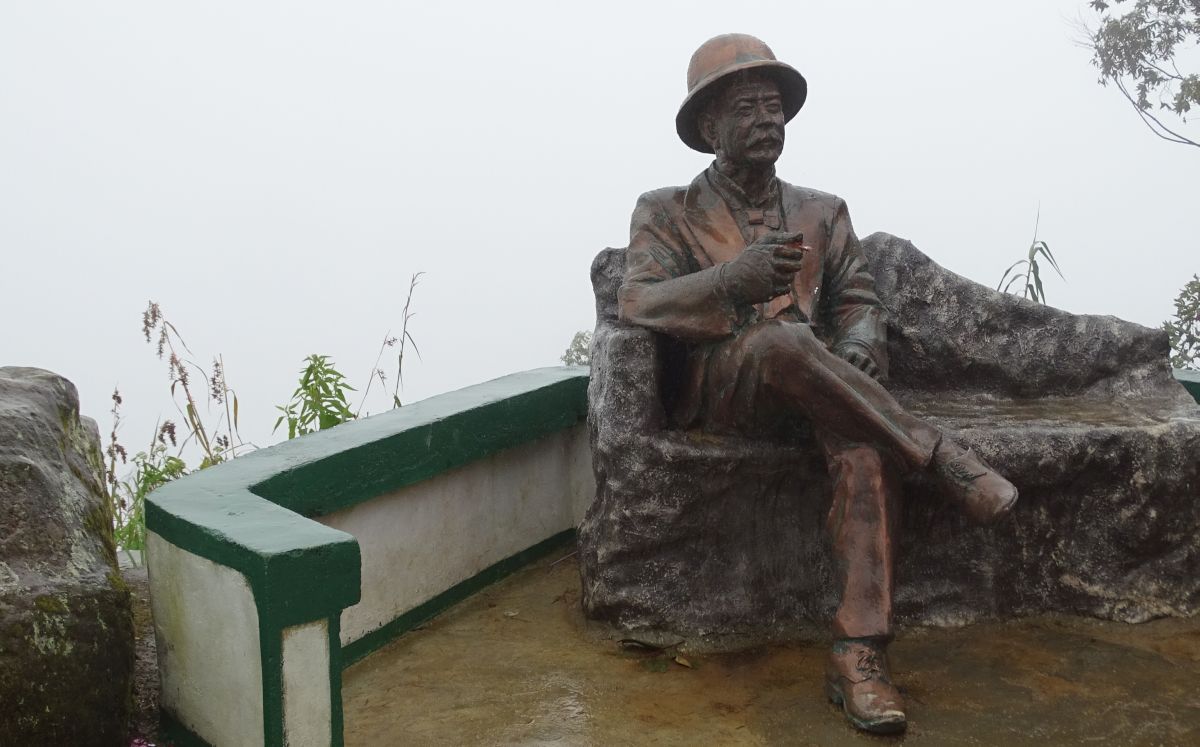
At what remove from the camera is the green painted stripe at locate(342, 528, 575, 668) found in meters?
3.49

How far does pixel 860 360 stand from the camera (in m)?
3.59

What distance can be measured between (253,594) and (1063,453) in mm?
2170

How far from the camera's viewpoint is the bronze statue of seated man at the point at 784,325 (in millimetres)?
3209

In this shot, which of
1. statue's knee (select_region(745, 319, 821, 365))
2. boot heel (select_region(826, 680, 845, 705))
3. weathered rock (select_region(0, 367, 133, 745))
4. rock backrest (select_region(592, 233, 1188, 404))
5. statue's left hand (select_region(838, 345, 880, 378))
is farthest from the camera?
rock backrest (select_region(592, 233, 1188, 404))

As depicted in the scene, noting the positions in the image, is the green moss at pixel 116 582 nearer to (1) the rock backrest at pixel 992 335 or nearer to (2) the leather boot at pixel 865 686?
(2) the leather boot at pixel 865 686

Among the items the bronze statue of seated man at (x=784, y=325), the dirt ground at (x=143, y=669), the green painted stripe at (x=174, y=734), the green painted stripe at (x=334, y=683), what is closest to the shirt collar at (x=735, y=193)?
the bronze statue of seated man at (x=784, y=325)

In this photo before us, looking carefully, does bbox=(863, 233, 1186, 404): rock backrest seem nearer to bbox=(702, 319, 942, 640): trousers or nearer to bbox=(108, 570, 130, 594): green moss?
bbox=(702, 319, 942, 640): trousers

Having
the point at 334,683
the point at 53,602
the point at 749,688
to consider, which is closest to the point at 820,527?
the point at 749,688

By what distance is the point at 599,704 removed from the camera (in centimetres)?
322

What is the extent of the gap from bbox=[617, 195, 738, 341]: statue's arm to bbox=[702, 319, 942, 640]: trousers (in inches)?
5.3

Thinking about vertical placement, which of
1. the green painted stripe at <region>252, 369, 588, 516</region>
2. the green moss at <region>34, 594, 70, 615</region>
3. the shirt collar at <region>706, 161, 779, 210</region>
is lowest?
the green moss at <region>34, 594, 70, 615</region>

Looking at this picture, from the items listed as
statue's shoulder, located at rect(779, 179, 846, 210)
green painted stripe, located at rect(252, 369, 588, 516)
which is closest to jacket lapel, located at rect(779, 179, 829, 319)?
statue's shoulder, located at rect(779, 179, 846, 210)

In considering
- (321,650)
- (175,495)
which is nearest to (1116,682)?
(321,650)

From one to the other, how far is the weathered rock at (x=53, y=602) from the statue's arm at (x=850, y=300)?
1966 mm
